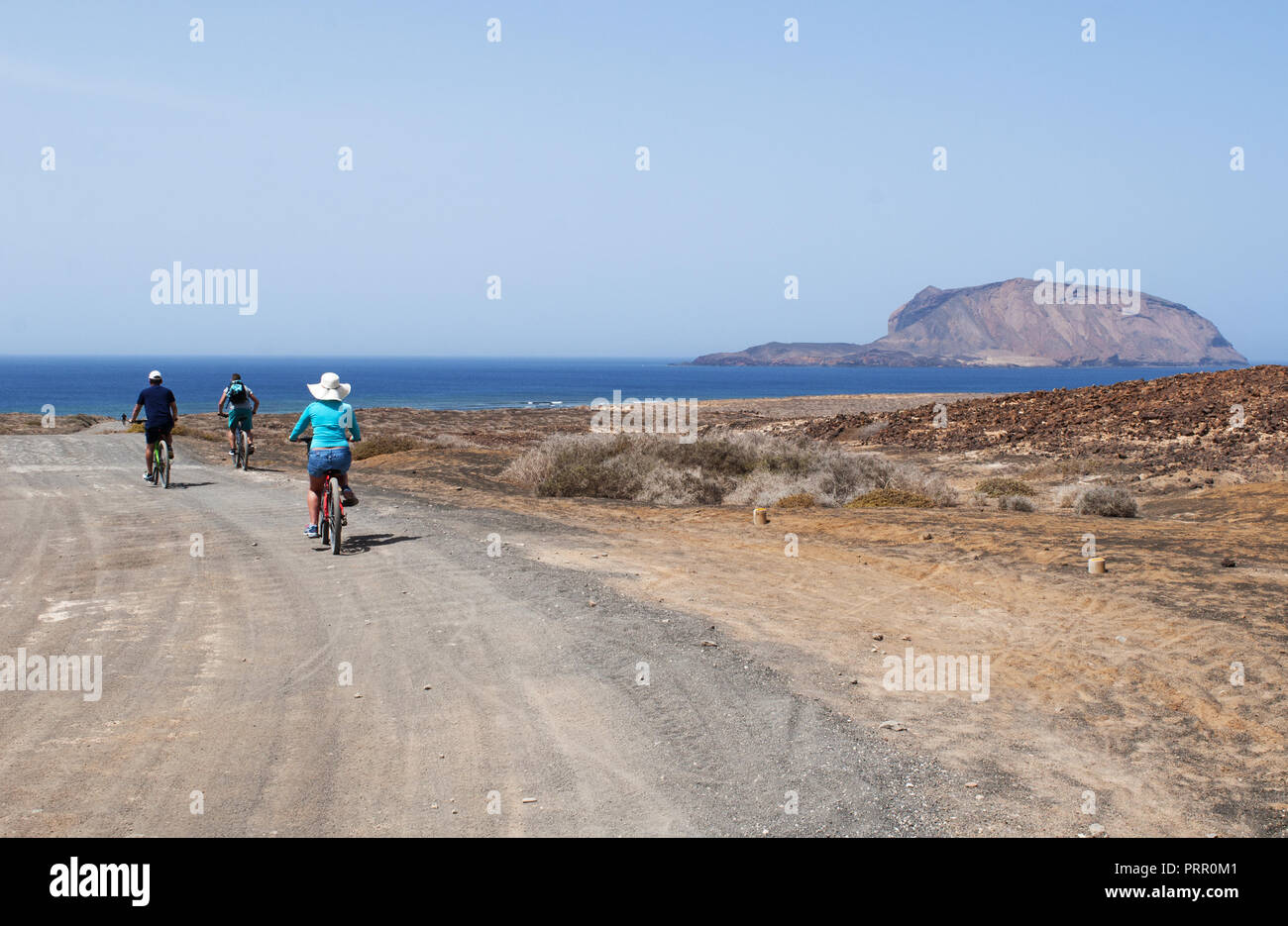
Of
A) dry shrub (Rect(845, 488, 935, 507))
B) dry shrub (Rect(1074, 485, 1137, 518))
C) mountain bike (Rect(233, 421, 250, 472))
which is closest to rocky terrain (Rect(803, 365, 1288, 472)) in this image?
dry shrub (Rect(1074, 485, 1137, 518))

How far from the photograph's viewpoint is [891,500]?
17281 mm

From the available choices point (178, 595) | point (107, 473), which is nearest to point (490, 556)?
point (178, 595)

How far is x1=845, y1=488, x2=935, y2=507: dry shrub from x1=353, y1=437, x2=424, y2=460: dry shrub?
1443cm

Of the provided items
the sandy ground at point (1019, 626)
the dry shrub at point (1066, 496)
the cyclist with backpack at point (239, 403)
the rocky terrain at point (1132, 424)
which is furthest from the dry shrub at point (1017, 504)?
the cyclist with backpack at point (239, 403)

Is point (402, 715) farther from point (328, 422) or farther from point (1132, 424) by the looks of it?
point (1132, 424)

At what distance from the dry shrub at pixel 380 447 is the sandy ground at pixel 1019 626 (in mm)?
9704

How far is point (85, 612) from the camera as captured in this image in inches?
343

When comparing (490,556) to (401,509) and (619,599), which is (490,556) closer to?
(619,599)

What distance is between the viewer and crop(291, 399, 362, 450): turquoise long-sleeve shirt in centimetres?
1138

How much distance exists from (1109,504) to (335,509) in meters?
13.0

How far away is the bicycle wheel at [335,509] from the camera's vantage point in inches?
442

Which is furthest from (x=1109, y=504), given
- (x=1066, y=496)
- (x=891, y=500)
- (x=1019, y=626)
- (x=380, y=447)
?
(x=380, y=447)
